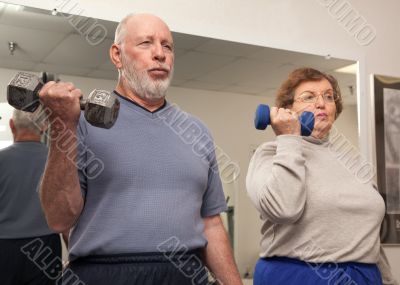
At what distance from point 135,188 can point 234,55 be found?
94 centimetres

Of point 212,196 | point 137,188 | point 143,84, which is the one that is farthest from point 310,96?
point 137,188

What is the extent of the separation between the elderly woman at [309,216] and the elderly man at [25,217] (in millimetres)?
599

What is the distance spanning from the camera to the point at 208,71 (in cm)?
173

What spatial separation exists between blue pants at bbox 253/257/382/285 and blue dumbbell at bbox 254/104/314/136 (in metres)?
0.40

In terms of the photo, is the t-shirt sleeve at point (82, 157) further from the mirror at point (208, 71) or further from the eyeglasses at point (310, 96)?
the eyeglasses at point (310, 96)

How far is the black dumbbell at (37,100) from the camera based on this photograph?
0.85 m

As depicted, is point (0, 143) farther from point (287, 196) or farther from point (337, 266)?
point (337, 266)

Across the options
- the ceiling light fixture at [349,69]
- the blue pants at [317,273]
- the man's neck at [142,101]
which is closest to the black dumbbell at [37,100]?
the man's neck at [142,101]

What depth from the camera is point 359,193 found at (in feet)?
4.51

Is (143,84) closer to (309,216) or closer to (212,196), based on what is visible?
(212,196)

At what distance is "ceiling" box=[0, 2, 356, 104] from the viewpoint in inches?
56.6

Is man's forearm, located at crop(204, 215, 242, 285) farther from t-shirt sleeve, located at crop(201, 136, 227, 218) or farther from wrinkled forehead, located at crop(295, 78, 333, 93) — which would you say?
wrinkled forehead, located at crop(295, 78, 333, 93)

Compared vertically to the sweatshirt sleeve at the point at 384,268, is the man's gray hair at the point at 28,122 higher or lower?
higher

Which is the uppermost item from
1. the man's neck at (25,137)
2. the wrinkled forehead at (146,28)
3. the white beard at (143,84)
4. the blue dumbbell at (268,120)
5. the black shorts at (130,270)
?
the wrinkled forehead at (146,28)
